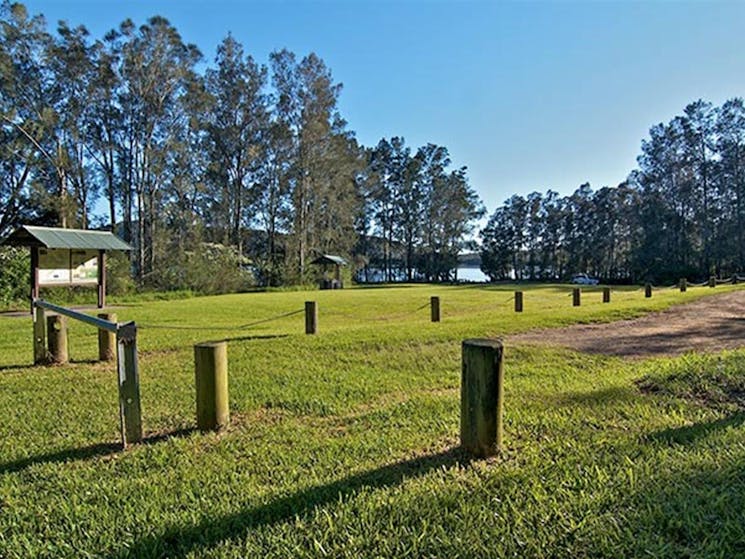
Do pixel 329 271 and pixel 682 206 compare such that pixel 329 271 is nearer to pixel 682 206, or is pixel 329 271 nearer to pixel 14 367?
pixel 14 367

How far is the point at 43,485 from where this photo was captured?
2.97 metres

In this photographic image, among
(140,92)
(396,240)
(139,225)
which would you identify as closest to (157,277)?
(139,225)

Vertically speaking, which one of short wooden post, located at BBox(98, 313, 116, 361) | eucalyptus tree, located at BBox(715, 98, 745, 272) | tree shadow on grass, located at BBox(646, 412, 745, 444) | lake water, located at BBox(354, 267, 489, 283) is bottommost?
tree shadow on grass, located at BBox(646, 412, 745, 444)

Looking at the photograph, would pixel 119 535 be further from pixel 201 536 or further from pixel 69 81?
pixel 69 81

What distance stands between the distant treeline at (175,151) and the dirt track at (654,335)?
72.1 ft

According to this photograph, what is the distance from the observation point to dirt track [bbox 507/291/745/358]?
751 cm

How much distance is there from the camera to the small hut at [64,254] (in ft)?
48.1

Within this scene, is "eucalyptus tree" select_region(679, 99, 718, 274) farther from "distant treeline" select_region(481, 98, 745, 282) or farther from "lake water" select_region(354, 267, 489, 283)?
"lake water" select_region(354, 267, 489, 283)

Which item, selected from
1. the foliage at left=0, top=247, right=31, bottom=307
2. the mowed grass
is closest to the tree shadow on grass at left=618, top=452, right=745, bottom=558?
the mowed grass

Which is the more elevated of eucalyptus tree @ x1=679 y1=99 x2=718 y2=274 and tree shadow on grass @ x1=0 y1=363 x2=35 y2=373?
eucalyptus tree @ x1=679 y1=99 x2=718 y2=274

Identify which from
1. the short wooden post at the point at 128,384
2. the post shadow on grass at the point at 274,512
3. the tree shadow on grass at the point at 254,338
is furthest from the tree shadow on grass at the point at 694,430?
the tree shadow on grass at the point at 254,338

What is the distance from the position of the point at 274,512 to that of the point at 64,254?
16572 mm

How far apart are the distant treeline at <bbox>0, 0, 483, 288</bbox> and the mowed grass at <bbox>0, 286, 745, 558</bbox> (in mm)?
23173

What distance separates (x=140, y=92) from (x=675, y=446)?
32636 millimetres
